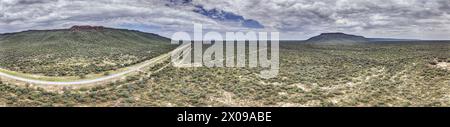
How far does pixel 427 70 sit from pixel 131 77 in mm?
32382

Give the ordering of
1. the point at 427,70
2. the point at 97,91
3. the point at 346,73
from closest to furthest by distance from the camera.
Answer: the point at 97,91 < the point at 427,70 < the point at 346,73

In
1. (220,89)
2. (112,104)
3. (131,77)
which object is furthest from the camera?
(131,77)

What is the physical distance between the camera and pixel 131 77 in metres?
33.9

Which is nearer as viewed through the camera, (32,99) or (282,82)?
(32,99)

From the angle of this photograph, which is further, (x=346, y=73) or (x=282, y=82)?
(x=346, y=73)

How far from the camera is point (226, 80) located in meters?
34.5

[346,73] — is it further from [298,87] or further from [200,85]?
[200,85]

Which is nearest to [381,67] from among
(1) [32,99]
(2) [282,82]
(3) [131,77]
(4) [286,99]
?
(2) [282,82]

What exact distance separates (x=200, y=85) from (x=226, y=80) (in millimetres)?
3704
